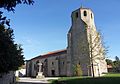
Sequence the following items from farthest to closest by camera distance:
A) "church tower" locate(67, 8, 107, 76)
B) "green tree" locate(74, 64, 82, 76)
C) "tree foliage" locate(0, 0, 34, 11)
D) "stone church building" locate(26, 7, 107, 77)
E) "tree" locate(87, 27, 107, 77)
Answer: "church tower" locate(67, 8, 107, 76) → "stone church building" locate(26, 7, 107, 77) → "green tree" locate(74, 64, 82, 76) → "tree" locate(87, 27, 107, 77) → "tree foliage" locate(0, 0, 34, 11)

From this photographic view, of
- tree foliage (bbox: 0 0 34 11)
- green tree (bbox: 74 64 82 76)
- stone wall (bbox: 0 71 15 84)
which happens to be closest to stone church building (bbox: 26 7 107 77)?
green tree (bbox: 74 64 82 76)

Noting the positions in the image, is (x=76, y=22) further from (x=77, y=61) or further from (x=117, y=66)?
(x=117, y=66)

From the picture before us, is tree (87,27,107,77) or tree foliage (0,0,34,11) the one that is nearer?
tree foliage (0,0,34,11)

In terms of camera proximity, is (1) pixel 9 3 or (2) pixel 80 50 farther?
(2) pixel 80 50

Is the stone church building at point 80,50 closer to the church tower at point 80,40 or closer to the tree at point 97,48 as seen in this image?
the church tower at point 80,40

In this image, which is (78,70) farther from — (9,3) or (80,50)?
(9,3)

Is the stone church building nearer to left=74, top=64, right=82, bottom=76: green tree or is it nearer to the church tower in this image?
the church tower

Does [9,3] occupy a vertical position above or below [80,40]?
below

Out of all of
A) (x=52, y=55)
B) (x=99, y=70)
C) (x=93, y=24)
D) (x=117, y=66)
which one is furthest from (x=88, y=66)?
(x=117, y=66)

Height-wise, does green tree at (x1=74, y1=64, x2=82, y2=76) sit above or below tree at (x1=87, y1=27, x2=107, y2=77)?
below

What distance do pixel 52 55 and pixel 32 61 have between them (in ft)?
47.1

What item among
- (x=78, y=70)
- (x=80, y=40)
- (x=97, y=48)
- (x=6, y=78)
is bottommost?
(x=6, y=78)

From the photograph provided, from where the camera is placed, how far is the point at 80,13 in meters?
60.7

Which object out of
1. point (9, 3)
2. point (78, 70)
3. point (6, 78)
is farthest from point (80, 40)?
point (9, 3)
